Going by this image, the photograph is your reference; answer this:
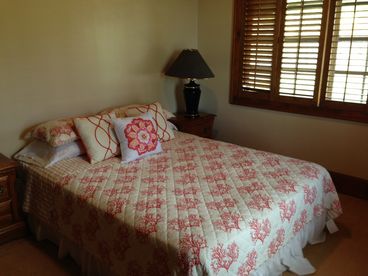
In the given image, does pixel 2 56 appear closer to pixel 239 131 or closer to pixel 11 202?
pixel 11 202

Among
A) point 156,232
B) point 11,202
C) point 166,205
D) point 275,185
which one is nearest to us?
point 156,232

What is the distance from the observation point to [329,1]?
2.89 m

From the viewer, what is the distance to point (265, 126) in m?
3.62

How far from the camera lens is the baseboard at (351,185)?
10.0 feet

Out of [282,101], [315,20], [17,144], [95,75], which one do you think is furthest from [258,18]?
[17,144]

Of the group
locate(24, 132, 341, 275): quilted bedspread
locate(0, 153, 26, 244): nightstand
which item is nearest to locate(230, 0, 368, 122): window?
locate(24, 132, 341, 275): quilted bedspread

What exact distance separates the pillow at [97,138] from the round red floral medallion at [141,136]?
0.14 meters

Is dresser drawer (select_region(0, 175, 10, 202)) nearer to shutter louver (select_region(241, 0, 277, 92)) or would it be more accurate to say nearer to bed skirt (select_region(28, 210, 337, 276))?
bed skirt (select_region(28, 210, 337, 276))

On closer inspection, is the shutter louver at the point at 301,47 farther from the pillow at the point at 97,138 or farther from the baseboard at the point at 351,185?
the pillow at the point at 97,138

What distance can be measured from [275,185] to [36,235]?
179 cm

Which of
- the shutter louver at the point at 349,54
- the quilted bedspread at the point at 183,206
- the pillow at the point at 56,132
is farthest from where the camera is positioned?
the shutter louver at the point at 349,54

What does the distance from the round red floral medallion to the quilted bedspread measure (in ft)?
0.32

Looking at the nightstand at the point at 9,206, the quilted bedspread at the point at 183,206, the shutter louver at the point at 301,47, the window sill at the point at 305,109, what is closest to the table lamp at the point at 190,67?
the window sill at the point at 305,109

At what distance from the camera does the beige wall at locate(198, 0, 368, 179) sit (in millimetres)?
3074
